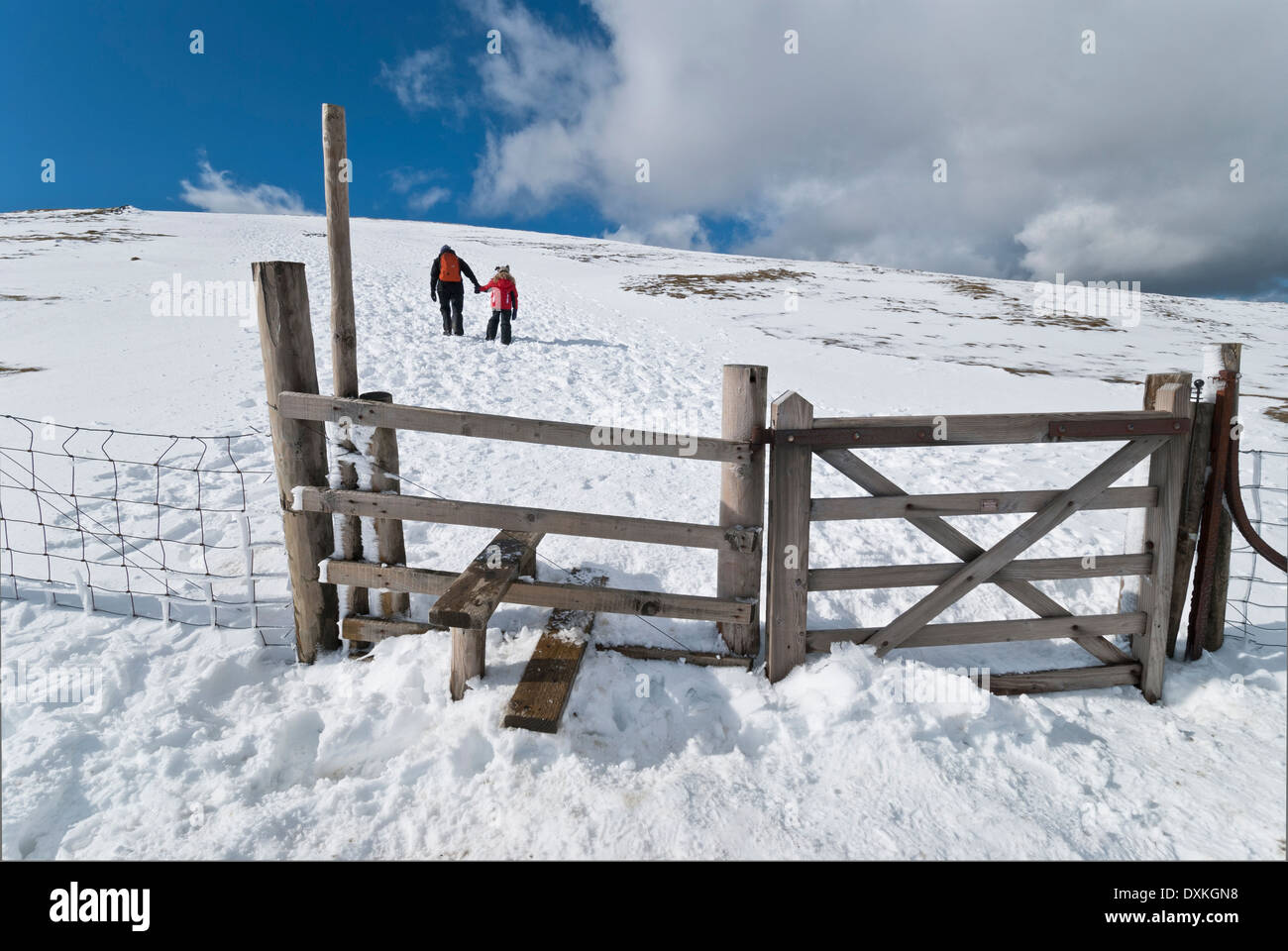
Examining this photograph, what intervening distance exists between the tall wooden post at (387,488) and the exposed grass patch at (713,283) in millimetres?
23247

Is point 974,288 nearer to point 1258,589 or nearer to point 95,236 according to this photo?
point 1258,589

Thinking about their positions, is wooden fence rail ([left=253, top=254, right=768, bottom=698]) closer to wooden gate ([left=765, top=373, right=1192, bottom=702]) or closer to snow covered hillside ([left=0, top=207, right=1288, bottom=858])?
wooden gate ([left=765, top=373, right=1192, bottom=702])

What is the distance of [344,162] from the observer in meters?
3.69

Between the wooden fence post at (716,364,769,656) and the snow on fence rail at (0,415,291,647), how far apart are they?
9.83 feet

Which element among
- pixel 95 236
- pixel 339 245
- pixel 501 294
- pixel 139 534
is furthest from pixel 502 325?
pixel 95 236

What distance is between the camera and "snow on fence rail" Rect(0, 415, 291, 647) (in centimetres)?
441

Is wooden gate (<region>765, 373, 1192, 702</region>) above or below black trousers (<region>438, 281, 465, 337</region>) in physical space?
below

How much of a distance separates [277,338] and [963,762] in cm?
452

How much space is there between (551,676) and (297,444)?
6.98 ft

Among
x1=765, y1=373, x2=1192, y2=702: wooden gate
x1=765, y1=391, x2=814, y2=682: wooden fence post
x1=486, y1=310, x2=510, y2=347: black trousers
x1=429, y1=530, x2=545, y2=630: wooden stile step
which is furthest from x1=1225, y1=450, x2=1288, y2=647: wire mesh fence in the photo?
x1=486, y1=310, x2=510, y2=347: black trousers

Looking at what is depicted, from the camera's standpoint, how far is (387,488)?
160 inches

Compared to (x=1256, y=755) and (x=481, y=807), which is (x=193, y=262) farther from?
(x=1256, y=755)

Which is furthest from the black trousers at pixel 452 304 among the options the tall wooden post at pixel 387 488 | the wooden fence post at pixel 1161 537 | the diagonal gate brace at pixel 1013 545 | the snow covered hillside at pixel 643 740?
the wooden fence post at pixel 1161 537

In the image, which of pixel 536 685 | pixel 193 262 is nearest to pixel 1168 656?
pixel 536 685
